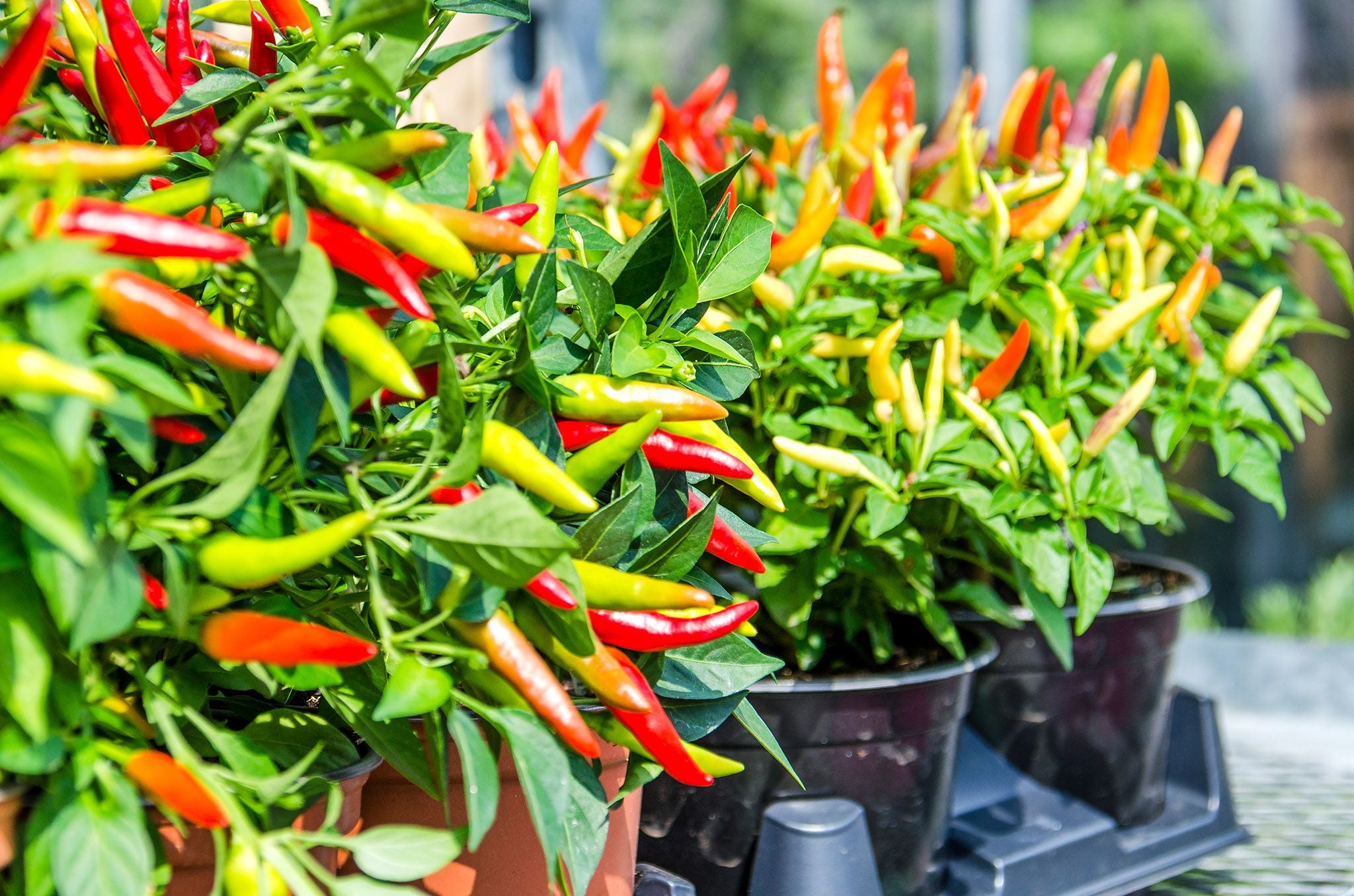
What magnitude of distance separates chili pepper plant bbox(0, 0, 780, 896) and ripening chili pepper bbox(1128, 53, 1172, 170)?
0.62 m

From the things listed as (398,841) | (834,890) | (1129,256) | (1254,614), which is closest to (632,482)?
(398,841)

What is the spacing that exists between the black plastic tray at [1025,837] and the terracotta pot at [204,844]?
0.73 ft

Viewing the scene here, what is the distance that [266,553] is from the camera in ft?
1.13

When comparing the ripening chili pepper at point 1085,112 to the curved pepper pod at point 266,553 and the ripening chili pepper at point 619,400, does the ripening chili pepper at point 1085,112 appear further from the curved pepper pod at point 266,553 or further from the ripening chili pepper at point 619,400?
the curved pepper pod at point 266,553

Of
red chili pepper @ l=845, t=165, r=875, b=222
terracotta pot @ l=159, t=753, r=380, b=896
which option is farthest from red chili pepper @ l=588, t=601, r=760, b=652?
red chili pepper @ l=845, t=165, r=875, b=222

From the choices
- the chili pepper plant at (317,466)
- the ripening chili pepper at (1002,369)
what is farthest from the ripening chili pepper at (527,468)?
the ripening chili pepper at (1002,369)

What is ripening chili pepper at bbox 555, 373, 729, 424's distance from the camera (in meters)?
0.43

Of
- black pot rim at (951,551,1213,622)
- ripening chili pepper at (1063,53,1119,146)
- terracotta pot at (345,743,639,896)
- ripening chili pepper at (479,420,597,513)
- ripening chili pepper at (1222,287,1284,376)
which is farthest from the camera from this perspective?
ripening chili pepper at (1063,53,1119,146)

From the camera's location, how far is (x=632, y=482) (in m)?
0.44

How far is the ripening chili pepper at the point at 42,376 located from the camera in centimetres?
28

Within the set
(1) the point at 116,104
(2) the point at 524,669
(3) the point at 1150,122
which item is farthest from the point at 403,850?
(3) the point at 1150,122

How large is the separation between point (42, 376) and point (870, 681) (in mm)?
533

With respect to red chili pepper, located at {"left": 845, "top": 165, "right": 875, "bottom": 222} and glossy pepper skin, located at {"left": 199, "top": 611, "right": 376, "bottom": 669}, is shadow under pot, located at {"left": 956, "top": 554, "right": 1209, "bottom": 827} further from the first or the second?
glossy pepper skin, located at {"left": 199, "top": 611, "right": 376, "bottom": 669}

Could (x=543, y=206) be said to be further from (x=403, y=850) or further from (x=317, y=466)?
(x=403, y=850)
